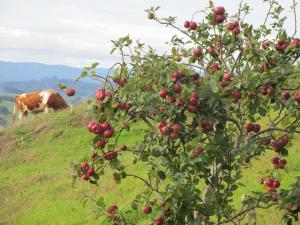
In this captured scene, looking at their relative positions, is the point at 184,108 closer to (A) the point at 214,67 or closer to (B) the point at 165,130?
(B) the point at 165,130

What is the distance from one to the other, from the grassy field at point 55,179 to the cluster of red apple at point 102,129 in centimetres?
349

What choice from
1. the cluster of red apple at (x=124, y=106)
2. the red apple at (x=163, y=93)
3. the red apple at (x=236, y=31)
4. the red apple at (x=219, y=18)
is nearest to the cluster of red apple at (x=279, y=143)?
the red apple at (x=236, y=31)

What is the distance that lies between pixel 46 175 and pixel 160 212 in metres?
18.2

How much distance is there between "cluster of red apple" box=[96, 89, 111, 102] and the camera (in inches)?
191

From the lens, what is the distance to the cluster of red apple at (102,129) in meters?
4.71

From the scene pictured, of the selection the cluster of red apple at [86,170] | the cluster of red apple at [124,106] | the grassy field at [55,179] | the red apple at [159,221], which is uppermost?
the cluster of red apple at [124,106]

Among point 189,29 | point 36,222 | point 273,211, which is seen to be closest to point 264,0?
point 189,29

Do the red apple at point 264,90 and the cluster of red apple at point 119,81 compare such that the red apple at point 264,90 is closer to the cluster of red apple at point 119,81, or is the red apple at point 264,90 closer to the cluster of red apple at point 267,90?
the cluster of red apple at point 267,90

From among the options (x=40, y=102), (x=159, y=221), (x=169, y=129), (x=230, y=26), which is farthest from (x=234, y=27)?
(x=40, y=102)

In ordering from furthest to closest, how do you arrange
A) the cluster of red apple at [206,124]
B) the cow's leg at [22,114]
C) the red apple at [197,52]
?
the cow's leg at [22,114] → the red apple at [197,52] → the cluster of red apple at [206,124]

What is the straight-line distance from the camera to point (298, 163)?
54.1 feet

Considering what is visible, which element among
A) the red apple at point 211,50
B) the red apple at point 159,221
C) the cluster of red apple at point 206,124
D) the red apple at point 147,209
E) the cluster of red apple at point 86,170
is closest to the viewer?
the cluster of red apple at point 206,124

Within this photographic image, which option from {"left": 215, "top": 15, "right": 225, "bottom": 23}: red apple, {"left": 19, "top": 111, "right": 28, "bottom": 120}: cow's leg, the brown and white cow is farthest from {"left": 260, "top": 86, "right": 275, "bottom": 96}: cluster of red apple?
{"left": 19, "top": 111, "right": 28, "bottom": 120}: cow's leg

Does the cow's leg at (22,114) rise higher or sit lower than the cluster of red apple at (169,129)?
lower
